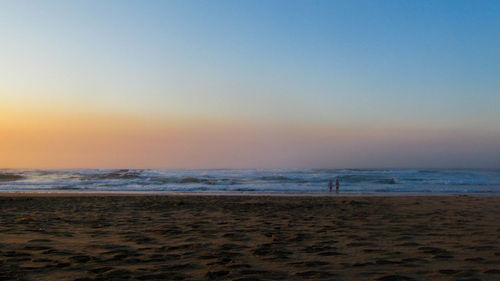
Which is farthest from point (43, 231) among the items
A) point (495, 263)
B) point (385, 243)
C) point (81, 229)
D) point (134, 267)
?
point (495, 263)

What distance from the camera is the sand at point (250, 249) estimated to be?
13.3 feet

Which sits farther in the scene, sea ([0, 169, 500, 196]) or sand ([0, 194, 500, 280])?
sea ([0, 169, 500, 196])

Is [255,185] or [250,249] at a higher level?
[250,249]

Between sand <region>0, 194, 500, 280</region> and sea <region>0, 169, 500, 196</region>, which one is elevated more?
sand <region>0, 194, 500, 280</region>

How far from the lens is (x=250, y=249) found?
5.36m

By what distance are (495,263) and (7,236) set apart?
7.16 metres

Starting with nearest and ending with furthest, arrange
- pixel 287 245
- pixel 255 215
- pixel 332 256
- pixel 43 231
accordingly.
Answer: pixel 332 256 < pixel 287 245 < pixel 43 231 < pixel 255 215

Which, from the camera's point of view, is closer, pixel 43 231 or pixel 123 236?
pixel 123 236

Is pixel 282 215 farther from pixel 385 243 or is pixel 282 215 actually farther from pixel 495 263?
pixel 495 263

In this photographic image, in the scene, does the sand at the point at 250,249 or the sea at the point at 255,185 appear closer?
the sand at the point at 250,249

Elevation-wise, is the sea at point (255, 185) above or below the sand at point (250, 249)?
below

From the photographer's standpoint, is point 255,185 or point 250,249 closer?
point 250,249

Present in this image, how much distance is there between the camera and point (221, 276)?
13.0 feet

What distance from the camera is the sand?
4.06 meters
